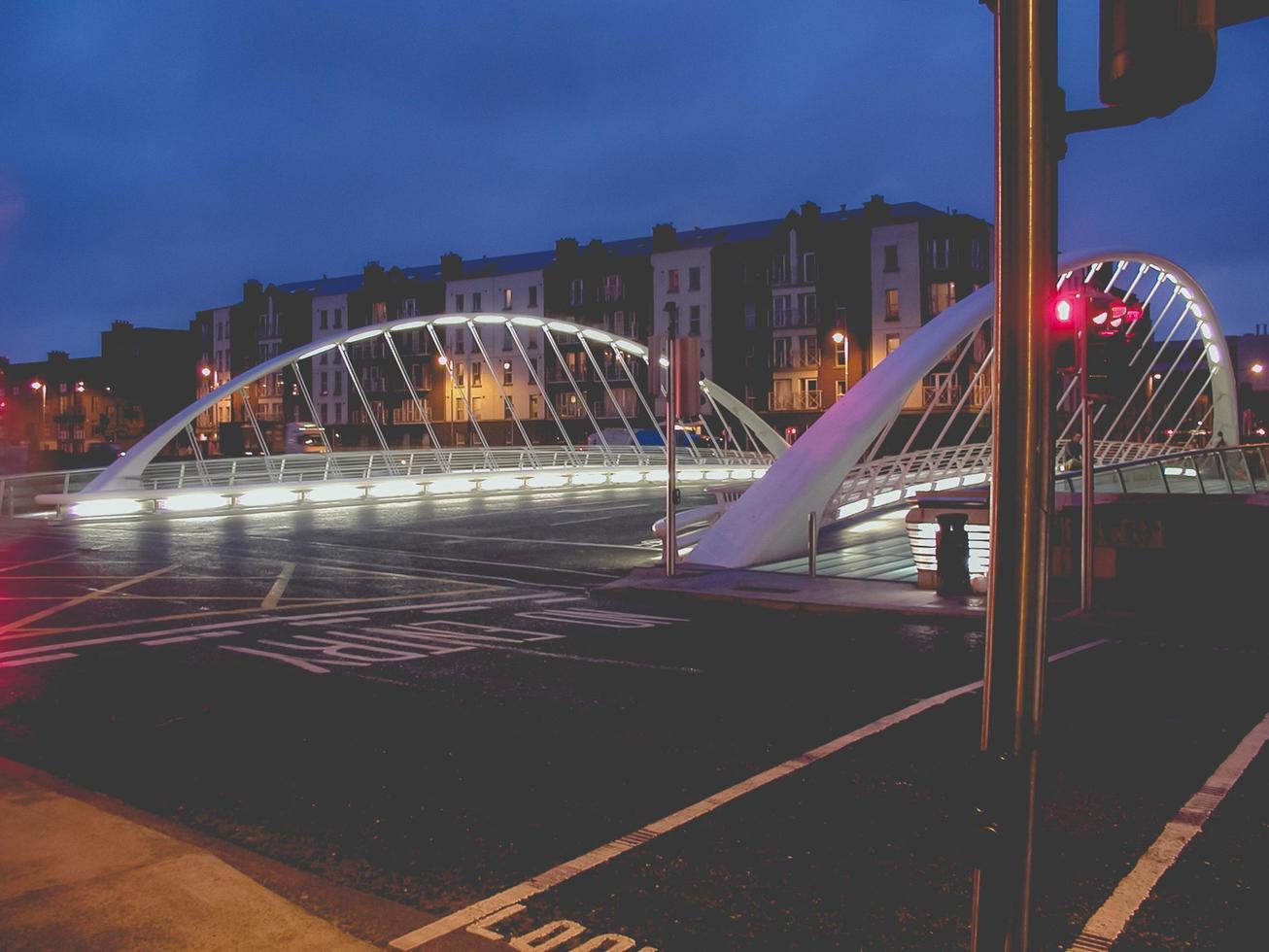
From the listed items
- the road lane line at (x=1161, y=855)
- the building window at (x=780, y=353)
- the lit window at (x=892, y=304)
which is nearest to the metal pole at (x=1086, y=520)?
the road lane line at (x=1161, y=855)

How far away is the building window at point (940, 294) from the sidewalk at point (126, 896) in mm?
66250

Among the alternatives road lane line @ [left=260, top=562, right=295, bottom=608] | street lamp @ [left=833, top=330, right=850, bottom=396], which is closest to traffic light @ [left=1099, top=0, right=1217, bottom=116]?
road lane line @ [left=260, top=562, right=295, bottom=608]

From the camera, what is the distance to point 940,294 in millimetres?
67250

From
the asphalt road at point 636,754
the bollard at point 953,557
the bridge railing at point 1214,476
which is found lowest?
the asphalt road at point 636,754

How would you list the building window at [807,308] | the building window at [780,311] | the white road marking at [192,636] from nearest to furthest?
the white road marking at [192,636] → the building window at [807,308] → the building window at [780,311]

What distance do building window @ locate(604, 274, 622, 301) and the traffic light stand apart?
80416 millimetres

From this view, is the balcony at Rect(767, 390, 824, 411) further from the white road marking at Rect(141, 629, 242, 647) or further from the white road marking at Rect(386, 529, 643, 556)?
the white road marking at Rect(141, 629, 242, 647)

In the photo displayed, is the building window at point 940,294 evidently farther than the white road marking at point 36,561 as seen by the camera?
Yes

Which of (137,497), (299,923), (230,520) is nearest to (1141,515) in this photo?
(299,923)

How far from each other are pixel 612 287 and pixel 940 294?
2602 cm

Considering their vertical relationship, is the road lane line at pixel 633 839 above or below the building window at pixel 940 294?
below

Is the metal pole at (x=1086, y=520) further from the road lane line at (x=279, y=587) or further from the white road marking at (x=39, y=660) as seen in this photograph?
the white road marking at (x=39, y=660)

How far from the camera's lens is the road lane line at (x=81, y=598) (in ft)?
41.8

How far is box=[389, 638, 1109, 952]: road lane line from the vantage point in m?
4.48
